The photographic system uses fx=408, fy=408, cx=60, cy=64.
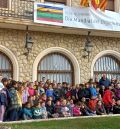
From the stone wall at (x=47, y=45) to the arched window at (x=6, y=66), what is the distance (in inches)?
15.2

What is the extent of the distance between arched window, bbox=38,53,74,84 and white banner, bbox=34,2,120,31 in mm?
1888

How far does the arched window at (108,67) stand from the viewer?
1974 cm

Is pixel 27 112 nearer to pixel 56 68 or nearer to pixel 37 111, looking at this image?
pixel 37 111

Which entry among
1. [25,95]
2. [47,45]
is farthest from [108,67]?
[25,95]

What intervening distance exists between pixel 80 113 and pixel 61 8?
491 cm

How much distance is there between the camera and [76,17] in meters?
17.9

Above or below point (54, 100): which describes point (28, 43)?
above

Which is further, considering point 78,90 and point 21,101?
point 78,90

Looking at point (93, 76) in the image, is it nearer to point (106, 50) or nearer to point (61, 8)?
point (106, 50)

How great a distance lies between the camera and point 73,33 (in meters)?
18.8

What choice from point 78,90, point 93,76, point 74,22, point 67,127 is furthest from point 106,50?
point 67,127

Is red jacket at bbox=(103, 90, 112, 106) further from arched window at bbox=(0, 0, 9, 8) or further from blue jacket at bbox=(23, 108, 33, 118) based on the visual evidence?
arched window at bbox=(0, 0, 9, 8)

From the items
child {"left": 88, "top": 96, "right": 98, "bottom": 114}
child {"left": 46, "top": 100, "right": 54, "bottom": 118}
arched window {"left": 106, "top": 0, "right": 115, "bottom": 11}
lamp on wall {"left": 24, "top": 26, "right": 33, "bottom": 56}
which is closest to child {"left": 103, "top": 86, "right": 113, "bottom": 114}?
child {"left": 88, "top": 96, "right": 98, "bottom": 114}

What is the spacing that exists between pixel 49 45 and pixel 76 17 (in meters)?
1.75
